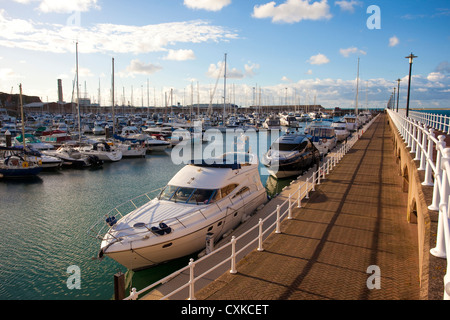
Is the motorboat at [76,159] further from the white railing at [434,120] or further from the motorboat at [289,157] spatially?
the white railing at [434,120]

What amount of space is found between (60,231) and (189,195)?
26.2ft

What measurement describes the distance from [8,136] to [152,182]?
62.4 ft

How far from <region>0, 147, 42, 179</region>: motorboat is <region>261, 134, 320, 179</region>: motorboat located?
21.6 meters

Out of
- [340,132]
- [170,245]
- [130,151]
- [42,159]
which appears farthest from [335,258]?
[340,132]

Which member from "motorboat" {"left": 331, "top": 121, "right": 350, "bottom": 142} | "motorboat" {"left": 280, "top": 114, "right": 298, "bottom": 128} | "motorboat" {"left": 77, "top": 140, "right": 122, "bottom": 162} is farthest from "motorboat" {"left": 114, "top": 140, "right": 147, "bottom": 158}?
"motorboat" {"left": 280, "top": 114, "right": 298, "bottom": 128}

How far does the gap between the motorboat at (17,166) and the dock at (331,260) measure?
2458cm

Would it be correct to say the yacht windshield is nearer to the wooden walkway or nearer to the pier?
the pier

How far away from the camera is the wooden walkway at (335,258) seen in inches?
263

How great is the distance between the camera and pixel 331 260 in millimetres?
8039

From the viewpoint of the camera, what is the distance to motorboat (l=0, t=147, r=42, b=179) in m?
29.6

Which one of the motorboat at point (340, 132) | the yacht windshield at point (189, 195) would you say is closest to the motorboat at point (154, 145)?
the motorboat at point (340, 132)

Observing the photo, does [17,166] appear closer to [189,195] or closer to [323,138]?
[189,195]

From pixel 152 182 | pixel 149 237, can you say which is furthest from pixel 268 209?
pixel 152 182
